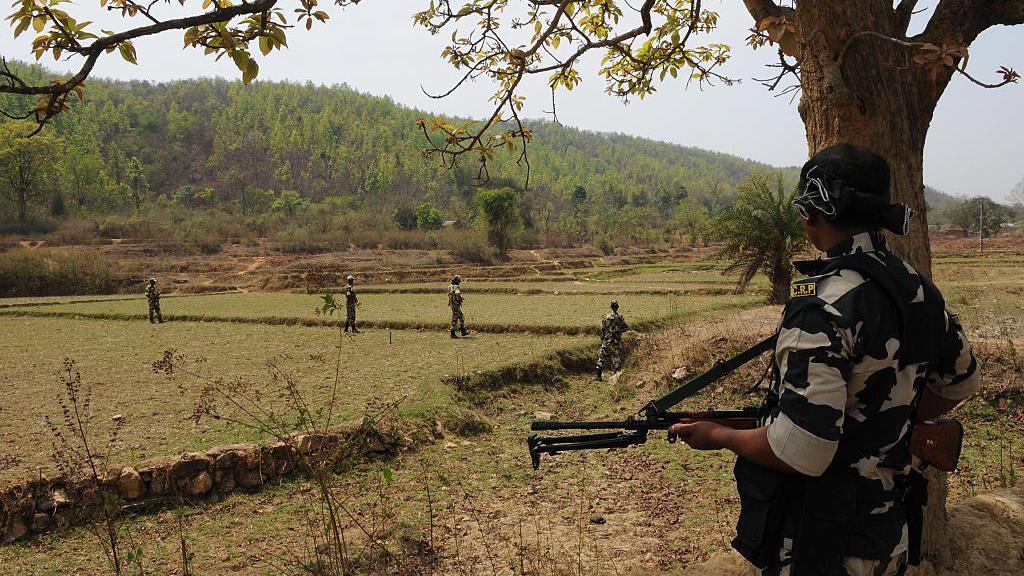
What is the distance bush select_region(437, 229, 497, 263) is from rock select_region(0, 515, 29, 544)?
4240 centimetres

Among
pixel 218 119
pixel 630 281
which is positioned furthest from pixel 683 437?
pixel 218 119

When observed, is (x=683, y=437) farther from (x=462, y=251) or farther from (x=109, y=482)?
(x=462, y=251)

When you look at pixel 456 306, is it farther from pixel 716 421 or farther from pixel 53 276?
pixel 53 276

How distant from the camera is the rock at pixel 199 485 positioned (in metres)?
6.68

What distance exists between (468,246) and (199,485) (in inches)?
1724

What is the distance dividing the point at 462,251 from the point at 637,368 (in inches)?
1492

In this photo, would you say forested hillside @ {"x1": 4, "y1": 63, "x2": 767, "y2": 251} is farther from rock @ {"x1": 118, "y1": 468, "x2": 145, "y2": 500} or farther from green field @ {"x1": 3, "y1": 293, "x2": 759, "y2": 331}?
rock @ {"x1": 118, "y1": 468, "x2": 145, "y2": 500}

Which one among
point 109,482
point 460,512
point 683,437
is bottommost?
point 460,512

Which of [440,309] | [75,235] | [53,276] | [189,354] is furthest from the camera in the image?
[75,235]

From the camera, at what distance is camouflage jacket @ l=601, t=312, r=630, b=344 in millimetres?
11469

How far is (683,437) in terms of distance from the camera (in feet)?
6.65

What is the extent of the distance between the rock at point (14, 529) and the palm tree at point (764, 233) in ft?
54.1

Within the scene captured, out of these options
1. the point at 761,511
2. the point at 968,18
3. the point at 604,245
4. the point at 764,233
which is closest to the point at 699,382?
the point at 761,511

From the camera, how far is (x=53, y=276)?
32.7 meters
